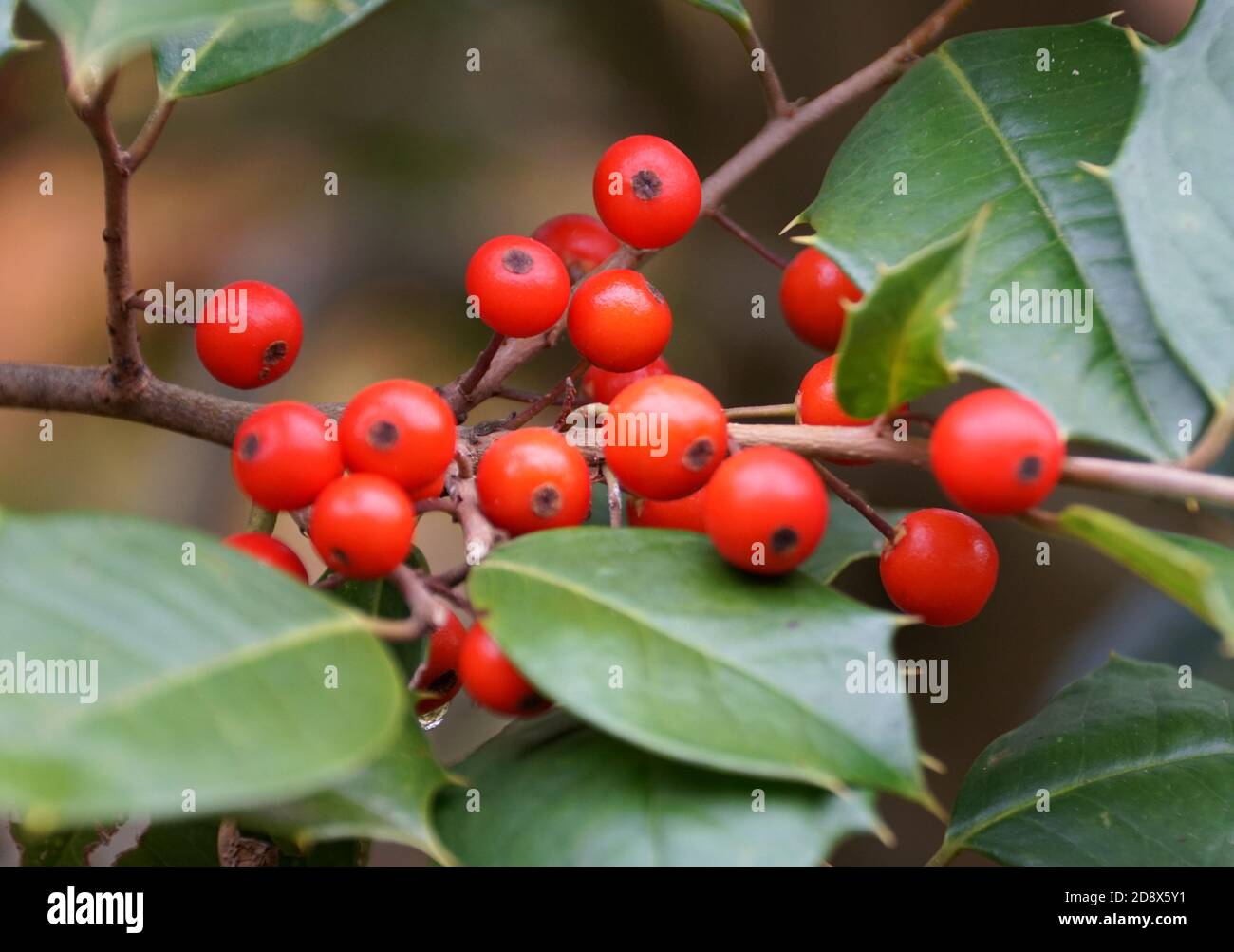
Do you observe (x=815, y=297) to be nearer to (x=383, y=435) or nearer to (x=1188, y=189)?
(x=1188, y=189)

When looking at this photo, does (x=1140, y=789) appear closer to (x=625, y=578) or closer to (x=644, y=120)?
(x=625, y=578)

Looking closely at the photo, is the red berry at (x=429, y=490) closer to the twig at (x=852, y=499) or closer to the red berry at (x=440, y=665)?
the red berry at (x=440, y=665)

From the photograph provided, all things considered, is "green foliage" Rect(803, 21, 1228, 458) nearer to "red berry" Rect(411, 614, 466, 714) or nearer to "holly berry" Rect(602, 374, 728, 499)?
"holly berry" Rect(602, 374, 728, 499)

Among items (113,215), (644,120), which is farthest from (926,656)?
(113,215)

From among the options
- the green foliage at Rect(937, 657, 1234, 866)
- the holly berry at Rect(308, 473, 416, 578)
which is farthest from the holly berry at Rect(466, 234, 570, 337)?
the green foliage at Rect(937, 657, 1234, 866)

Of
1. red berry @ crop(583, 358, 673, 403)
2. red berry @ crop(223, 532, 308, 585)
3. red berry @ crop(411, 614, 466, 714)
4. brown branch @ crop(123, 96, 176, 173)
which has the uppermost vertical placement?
brown branch @ crop(123, 96, 176, 173)

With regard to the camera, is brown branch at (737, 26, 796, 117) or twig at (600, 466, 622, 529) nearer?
twig at (600, 466, 622, 529)

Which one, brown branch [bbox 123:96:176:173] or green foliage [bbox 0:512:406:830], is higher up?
brown branch [bbox 123:96:176:173]
